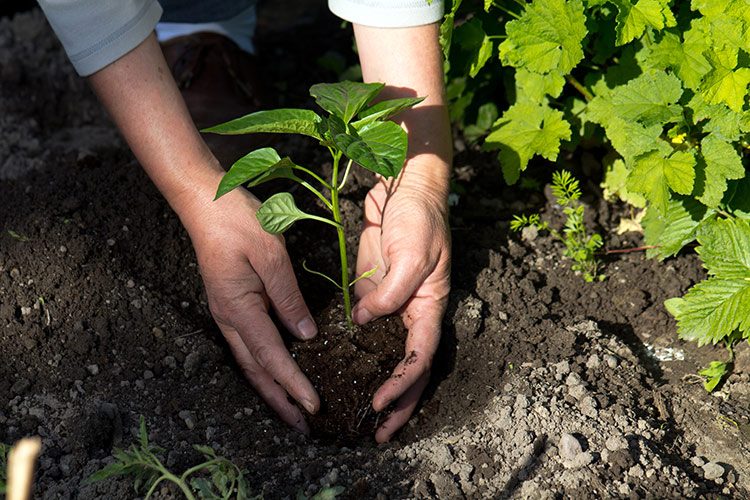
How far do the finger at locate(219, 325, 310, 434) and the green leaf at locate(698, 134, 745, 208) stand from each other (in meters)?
1.28

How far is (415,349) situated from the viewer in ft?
7.79

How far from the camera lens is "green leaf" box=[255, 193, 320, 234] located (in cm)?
209

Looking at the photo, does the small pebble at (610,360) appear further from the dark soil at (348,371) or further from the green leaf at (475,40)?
the green leaf at (475,40)

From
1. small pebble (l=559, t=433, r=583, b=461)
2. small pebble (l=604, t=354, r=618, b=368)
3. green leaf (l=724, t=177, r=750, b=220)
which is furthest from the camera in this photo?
green leaf (l=724, t=177, r=750, b=220)

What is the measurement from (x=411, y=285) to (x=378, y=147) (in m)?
0.52

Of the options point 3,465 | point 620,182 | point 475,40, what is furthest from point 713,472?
point 3,465

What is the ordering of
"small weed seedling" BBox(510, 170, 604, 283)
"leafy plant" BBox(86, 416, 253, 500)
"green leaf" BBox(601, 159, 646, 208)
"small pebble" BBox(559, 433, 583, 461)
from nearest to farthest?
"leafy plant" BBox(86, 416, 253, 500) < "small pebble" BBox(559, 433, 583, 461) < "small weed seedling" BBox(510, 170, 604, 283) < "green leaf" BBox(601, 159, 646, 208)

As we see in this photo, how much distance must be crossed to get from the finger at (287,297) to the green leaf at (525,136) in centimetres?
76

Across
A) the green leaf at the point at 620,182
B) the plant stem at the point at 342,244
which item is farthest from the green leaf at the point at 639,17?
the plant stem at the point at 342,244

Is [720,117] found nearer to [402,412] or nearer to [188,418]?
[402,412]

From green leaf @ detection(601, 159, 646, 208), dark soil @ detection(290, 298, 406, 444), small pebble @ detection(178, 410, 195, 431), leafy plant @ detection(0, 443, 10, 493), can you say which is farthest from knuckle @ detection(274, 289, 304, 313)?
green leaf @ detection(601, 159, 646, 208)

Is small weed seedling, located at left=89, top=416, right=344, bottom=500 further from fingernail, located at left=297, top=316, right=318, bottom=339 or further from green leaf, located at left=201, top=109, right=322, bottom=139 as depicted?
green leaf, located at left=201, top=109, right=322, bottom=139

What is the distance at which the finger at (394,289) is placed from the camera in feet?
7.66

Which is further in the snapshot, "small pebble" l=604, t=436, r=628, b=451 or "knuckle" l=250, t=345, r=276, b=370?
"knuckle" l=250, t=345, r=276, b=370
